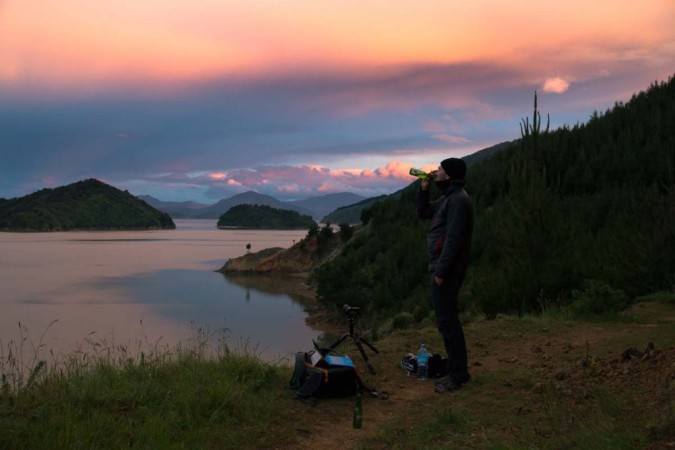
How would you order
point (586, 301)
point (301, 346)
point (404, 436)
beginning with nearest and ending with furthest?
1. point (404, 436)
2. point (586, 301)
3. point (301, 346)

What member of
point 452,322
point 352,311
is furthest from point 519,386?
point 352,311

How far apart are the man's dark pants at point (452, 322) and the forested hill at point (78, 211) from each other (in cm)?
18013

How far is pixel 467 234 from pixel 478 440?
1.98 metres

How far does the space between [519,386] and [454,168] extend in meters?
2.33

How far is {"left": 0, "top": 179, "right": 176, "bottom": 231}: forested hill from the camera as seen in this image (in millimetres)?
162125

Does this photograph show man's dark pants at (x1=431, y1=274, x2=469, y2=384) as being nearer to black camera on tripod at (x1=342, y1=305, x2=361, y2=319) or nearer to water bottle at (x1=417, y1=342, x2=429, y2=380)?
water bottle at (x1=417, y1=342, x2=429, y2=380)

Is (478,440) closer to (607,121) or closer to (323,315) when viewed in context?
(323,315)

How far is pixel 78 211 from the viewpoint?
566 ft

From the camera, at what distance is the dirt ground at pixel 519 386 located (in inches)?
159

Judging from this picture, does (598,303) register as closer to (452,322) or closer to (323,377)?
(452,322)

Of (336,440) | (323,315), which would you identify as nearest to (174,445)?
(336,440)

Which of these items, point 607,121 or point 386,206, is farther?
point 386,206

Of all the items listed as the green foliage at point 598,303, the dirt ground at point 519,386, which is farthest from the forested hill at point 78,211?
the dirt ground at point 519,386

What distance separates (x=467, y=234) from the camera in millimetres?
5141
